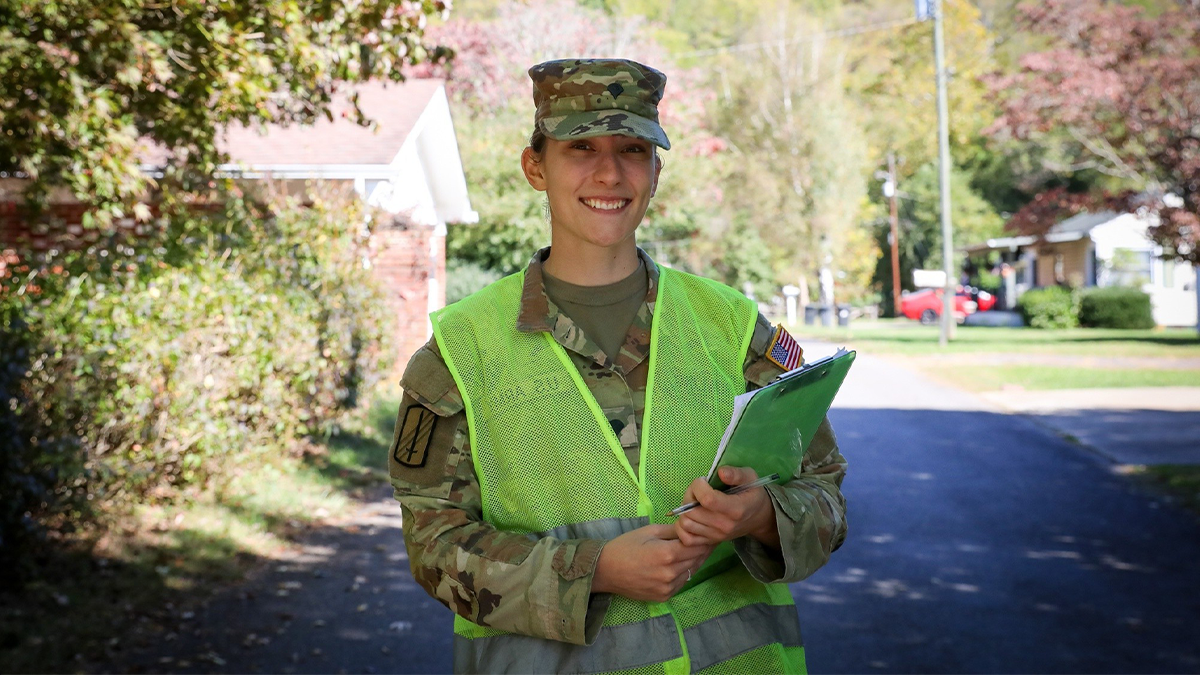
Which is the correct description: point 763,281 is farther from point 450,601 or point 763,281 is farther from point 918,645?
point 450,601

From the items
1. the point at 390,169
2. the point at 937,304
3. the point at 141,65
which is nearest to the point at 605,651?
the point at 141,65

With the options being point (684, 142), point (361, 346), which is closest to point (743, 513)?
point (361, 346)

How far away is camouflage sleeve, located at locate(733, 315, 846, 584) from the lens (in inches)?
86.7

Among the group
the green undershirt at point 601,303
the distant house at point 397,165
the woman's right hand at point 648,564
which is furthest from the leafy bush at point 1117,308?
the woman's right hand at point 648,564

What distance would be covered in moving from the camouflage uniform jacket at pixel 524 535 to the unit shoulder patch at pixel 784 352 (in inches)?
0.7

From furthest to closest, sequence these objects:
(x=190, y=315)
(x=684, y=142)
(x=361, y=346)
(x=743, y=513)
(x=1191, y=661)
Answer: (x=684, y=142) → (x=361, y=346) → (x=190, y=315) → (x=1191, y=661) → (x=743, y=513)

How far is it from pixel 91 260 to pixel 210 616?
291cm

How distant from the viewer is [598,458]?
7.37 feet

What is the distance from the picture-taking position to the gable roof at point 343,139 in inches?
628

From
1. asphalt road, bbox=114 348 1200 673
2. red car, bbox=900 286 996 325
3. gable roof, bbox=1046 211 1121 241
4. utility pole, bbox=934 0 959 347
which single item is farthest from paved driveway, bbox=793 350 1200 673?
red car, bbox=900 286 996 325

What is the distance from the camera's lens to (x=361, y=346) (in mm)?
12219

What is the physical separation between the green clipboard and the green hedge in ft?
17.0

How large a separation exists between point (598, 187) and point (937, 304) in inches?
2094

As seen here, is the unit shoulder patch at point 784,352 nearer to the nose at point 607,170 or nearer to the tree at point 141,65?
the nose at point 607,170
